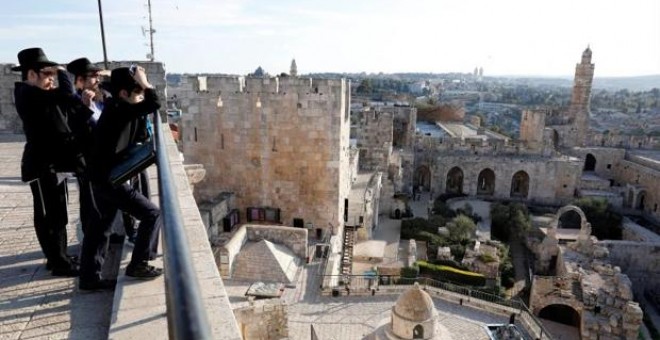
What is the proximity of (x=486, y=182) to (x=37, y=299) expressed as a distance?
28.4 meters

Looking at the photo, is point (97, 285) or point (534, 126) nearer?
point (97, 285)

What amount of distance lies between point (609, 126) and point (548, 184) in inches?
1887

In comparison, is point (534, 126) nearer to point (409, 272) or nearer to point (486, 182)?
point (486, 182)

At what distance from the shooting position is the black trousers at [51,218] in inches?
137

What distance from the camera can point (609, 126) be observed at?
2598 inches

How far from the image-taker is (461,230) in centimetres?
1931

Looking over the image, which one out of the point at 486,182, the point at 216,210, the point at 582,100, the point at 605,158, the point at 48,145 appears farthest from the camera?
the point at 582,100

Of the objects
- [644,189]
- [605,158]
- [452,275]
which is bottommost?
[452,275]

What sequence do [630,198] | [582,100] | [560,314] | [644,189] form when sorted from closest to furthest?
[560,314] → [644,189] → [630,198] → [582,100]

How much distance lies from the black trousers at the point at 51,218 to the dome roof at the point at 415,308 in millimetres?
5751

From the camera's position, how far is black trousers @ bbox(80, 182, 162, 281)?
10.5 feet

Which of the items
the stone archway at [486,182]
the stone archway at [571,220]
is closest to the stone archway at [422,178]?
the stone archway at [486,182]

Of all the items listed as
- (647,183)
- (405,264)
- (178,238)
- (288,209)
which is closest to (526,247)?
(405,264)

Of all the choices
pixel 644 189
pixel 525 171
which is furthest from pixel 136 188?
pixel 644 189
